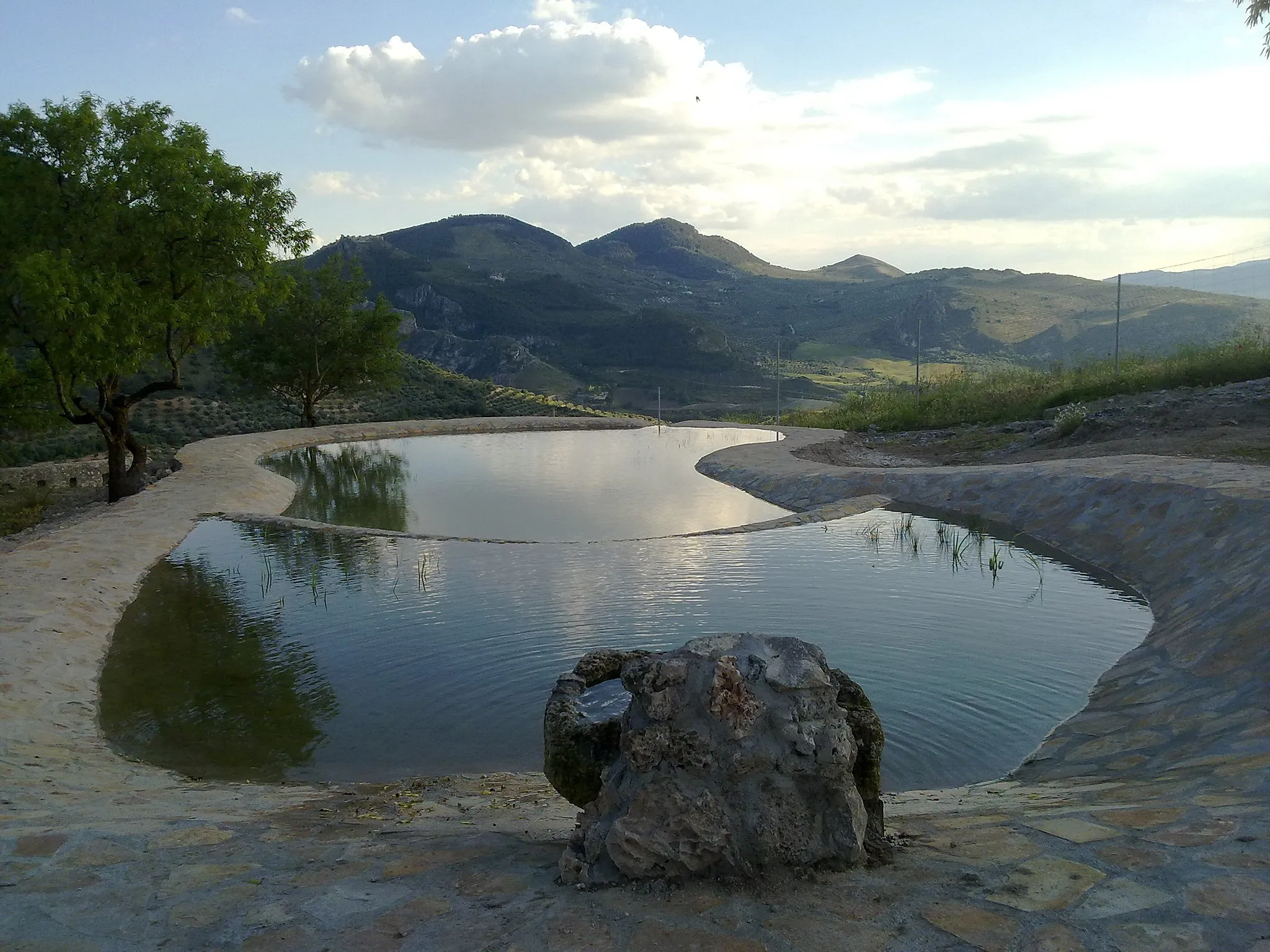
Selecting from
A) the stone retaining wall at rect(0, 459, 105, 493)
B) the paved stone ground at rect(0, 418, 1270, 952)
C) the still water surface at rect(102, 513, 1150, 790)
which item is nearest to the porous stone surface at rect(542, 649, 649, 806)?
the paved stone ground at rect(0, 418, 1270, 952)

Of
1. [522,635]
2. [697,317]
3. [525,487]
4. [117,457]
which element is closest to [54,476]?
[117,457]

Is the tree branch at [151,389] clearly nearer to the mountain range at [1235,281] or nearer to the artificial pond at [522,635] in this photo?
the artificial pond at [522,635]

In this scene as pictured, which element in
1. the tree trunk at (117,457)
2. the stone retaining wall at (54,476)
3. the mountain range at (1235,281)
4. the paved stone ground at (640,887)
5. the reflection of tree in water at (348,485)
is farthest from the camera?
the mountain range at (1235,281)

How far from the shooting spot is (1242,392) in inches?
674

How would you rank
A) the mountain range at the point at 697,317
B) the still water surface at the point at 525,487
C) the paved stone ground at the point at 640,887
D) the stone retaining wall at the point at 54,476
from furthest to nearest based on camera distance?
the mountain range at the point at 697,317, the stone retaining wall at the point at 54,476, the still water surface at the point at 525,487, the paved stone ground at the point at 640,887

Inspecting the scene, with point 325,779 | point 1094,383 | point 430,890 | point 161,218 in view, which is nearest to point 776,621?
point 325,779

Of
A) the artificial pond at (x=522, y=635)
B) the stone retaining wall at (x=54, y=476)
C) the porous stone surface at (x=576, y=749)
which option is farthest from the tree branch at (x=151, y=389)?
the porous stone surface at (x=576, y=749)

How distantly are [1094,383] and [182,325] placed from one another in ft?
62.0

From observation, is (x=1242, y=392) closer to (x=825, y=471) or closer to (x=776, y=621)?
(x=825, y=471)

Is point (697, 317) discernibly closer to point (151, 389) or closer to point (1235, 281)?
point (1235, 281)

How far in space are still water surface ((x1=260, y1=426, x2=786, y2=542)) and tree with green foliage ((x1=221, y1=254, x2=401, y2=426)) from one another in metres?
4.40

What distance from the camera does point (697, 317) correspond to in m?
84.6

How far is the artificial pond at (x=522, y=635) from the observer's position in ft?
19.3

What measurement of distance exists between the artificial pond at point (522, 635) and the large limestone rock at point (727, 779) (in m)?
2.33
